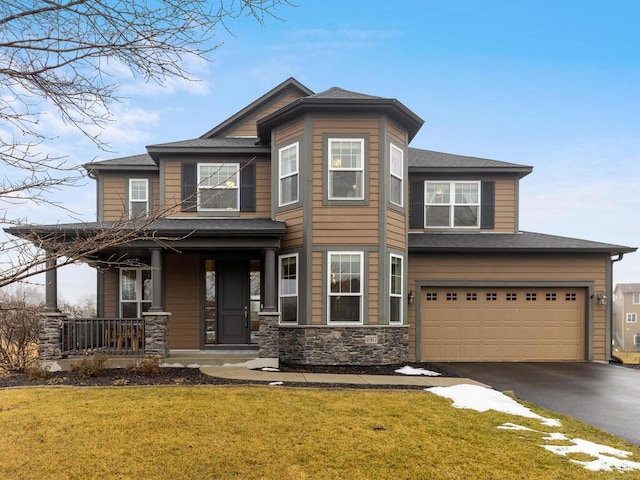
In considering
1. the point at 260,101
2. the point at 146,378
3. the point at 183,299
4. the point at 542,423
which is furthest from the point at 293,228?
the point at 542,423

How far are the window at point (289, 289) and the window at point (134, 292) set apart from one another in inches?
161

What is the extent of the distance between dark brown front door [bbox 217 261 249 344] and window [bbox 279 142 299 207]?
223 cm

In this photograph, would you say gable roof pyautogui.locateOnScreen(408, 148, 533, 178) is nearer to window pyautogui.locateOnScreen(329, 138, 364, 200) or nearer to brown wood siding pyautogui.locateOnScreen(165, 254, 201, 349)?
window pyautogui.locateOnScreen(329, 138, 364, 200)

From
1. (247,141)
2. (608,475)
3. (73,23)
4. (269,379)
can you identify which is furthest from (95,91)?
(247,141)

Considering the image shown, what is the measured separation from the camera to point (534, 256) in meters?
12.0

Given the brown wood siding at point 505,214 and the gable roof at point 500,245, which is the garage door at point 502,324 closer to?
the gable roof at point 500,245

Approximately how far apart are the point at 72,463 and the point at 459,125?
31.6 metres

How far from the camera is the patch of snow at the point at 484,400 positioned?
6074mm

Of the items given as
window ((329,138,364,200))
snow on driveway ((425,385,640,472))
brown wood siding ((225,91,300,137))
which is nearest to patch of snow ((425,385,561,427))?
snow on driveway ((425,385,640,472))

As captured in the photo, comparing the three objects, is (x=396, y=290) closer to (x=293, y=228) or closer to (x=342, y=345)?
(x=342, y=345)

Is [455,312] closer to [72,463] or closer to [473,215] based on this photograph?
[473,215]

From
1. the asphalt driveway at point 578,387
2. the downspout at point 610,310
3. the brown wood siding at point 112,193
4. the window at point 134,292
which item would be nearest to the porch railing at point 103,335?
the window at point 134,292

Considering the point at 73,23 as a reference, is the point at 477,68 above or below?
above

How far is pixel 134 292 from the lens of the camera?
1198 centimetres
